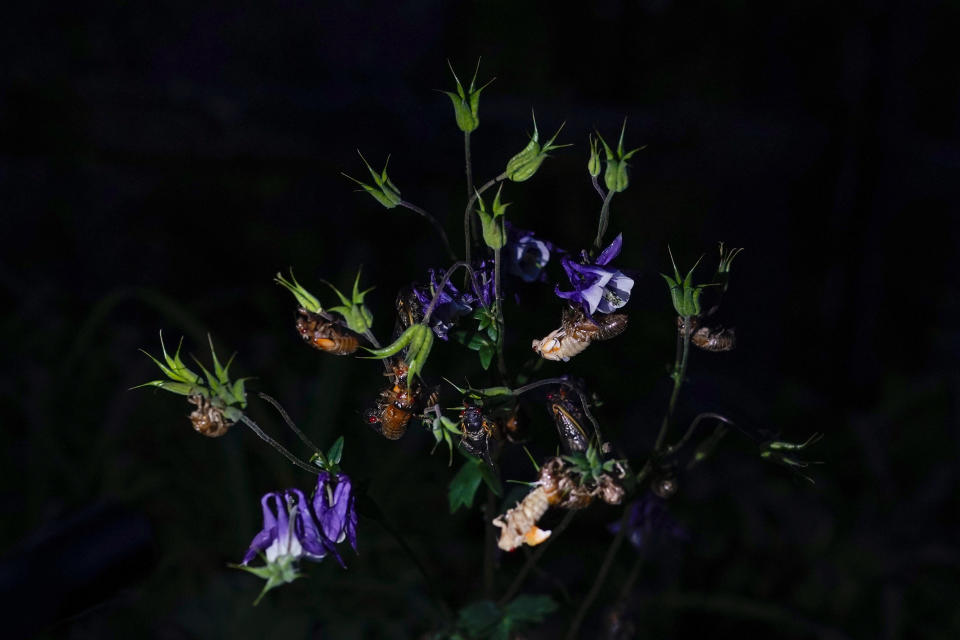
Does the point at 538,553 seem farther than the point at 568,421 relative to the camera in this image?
Yes

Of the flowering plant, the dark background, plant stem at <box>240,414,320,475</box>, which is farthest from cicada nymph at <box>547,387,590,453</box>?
the dark background

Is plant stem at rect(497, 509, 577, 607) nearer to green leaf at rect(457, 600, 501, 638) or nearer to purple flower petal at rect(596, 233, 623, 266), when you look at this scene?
green leaf at rect(457, 600, 501, 638)

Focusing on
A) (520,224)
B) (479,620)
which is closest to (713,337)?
(479,620)

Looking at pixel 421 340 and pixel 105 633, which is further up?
pixel 421 340

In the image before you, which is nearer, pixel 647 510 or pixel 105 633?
pixel 647 510

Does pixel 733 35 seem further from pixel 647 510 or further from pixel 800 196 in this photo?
pixel 647 510

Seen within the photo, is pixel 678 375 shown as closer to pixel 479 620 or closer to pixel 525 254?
pixel 525 254

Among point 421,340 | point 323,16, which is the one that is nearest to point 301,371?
point 323,16
